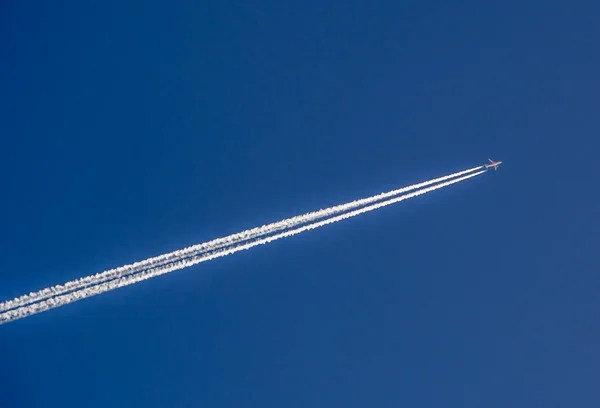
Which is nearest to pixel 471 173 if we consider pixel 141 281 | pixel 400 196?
pixel 400 196

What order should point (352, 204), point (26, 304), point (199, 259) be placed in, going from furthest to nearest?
1. point (352, 204)
2. point (199, 259)
3. point (26, 304)

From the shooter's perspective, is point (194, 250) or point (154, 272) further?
point (194, 250)

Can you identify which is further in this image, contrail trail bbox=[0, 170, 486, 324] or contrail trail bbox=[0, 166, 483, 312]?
contrail trail bbox=[0, 166, 483, 312]

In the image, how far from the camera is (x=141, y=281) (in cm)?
2612

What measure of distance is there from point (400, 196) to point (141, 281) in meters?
12.9

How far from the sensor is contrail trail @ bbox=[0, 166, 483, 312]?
24531 mm

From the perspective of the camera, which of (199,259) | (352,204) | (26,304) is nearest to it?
(26,304)

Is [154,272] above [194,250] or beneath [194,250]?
beneath

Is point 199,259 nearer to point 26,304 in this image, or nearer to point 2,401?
point 26,304

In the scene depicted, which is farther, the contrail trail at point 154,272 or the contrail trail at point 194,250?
the contrail trail at point 194,250

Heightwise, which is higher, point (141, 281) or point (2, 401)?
point (141, 281)

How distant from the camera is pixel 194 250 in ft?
86.7

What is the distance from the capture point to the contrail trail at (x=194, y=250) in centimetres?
2453

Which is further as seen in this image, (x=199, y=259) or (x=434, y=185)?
(x=434, y=185)
